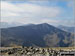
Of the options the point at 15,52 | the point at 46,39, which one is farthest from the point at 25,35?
the point at 15,52

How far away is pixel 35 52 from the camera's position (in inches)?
968

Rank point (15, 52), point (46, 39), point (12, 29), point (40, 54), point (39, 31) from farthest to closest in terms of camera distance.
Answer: point (39, 31) < point (12, 29) < point (46, 39) < point (15, 52) < point (40, 54)

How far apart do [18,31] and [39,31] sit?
41.8ft

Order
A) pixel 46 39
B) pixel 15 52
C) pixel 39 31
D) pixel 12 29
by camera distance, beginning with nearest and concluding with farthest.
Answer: pixel 15 52, pixel 46 39, pixel 12 29, pixel 39 31

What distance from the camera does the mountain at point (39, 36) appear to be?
9424 centimetres

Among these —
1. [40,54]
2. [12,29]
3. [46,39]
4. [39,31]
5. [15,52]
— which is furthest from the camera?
[39,31]

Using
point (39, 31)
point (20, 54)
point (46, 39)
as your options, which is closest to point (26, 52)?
point (20, 54)

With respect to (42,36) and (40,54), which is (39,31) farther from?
(40,54)

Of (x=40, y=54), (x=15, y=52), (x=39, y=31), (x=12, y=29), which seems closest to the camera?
(x=40, y=54)

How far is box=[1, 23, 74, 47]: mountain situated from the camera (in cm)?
9424

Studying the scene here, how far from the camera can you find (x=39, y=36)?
109000 mm

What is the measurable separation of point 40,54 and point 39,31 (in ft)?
314

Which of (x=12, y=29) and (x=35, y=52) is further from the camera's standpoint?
(x=12, y=29)

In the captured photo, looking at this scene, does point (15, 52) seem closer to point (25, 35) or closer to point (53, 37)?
point (53, 37)
